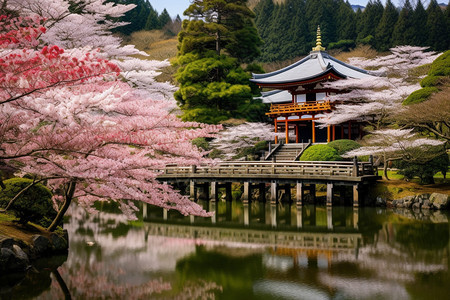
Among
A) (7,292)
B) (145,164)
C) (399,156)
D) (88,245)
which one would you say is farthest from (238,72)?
(7,292)

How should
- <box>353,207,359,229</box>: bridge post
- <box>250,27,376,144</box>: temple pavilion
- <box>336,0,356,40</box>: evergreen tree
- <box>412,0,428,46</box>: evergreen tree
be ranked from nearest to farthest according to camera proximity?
<box>353,207,359,229</box>: bridge post
<box>250,27,376,144</box>: temple pavilion
<box>412,0,428,46</box>: evergreen tree
<box>336,0,356,40</box>: evergreen tree

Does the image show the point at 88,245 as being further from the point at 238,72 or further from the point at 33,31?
the point at 238,72

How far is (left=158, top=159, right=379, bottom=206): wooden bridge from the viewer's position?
55.1ft

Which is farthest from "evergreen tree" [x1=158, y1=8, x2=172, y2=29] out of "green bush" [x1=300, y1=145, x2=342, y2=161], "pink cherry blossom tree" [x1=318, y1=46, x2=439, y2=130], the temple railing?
"green bush" [x1=300, y1=145, x2=342, y2=161]

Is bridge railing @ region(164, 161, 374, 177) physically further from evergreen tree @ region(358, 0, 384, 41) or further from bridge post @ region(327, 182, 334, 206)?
evergreen tree @ region(358, 0, 384, 41)

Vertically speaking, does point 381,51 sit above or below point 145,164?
above

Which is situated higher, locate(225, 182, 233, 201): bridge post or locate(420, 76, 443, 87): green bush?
locate(420, 76, 443, 87): green bush

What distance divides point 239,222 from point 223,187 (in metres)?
6.50

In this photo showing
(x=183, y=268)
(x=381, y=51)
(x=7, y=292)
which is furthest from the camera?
(x=381, y=51)

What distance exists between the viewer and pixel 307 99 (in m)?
25.7

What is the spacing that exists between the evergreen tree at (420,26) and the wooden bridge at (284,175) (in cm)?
2699

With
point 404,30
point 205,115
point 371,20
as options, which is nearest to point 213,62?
point 205,115

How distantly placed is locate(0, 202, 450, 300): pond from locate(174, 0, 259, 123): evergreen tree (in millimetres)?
8586

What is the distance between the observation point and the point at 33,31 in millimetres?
5855
